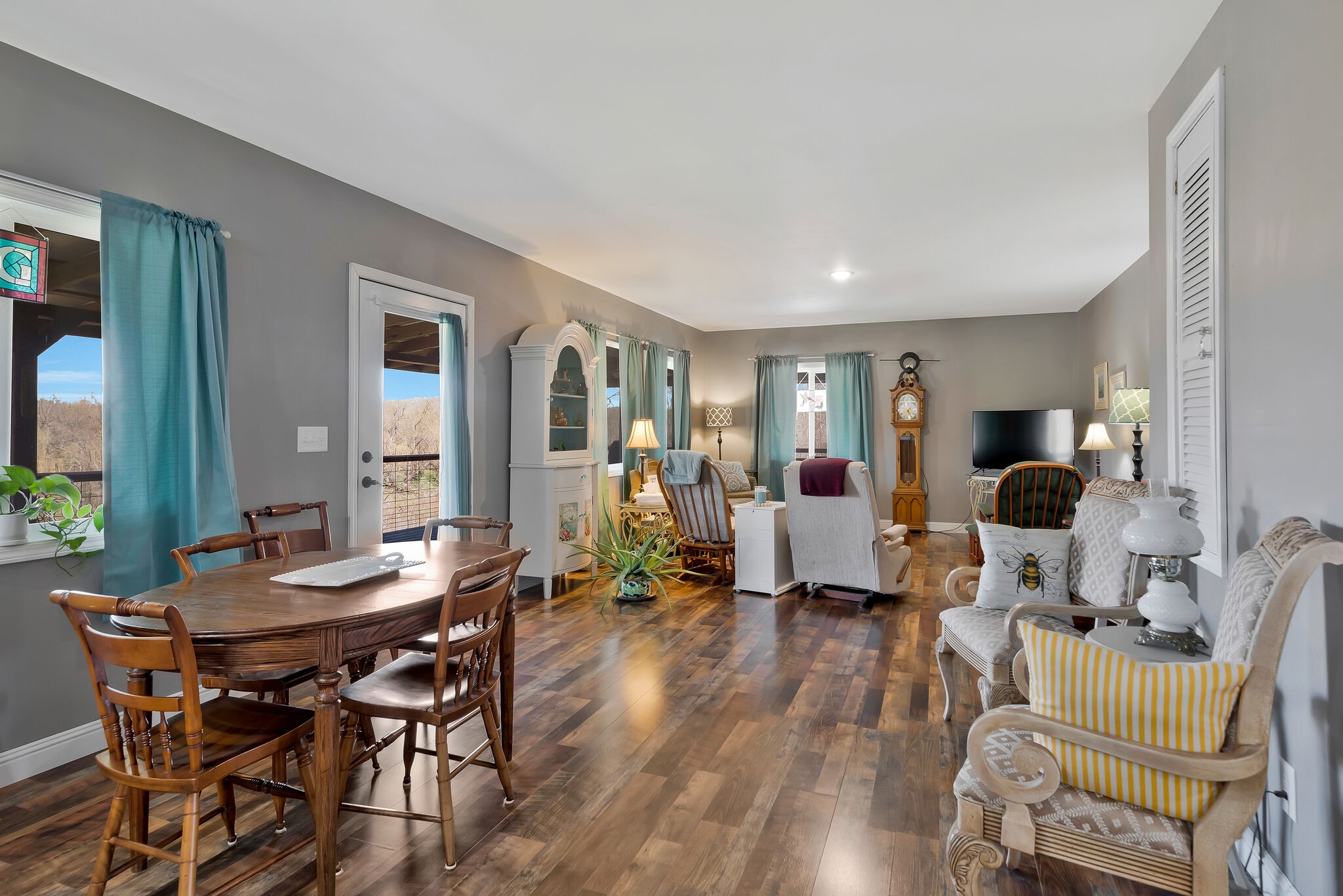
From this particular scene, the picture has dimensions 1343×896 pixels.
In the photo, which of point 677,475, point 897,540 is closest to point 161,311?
point 677,475

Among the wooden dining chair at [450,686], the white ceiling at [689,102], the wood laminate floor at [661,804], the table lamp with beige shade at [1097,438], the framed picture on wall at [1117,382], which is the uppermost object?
the white ceiling at [689,102]

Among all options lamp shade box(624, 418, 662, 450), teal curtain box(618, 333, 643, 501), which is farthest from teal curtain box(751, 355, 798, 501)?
lamp shade box(624, 418, 662, 450)

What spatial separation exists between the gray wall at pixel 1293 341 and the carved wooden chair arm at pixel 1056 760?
1.39 feet

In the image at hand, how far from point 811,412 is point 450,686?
24.4 ft

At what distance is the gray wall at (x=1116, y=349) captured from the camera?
5434 millimetres

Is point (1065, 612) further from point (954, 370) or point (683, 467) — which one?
point (954, 370)

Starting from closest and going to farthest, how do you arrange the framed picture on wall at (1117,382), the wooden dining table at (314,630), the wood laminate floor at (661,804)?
the wooden dining table at (314,630) < the wood laminate floor at (661,804) < the framed picture on wall at (1117,382)

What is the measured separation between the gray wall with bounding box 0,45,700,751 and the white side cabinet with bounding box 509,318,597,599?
0.21 m

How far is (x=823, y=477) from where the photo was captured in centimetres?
457

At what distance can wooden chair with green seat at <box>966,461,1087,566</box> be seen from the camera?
4.69 metres

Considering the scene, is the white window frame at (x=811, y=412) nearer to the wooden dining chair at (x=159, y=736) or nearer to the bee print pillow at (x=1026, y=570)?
the bee print pillow at (x=1026, y=570)

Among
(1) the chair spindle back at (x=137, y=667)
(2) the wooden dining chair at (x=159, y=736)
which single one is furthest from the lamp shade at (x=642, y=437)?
(1) the chair spindle back at (x=137, y=667)

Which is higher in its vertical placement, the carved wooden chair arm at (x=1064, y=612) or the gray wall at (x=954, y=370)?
the gray wall at (x=954, y=370)

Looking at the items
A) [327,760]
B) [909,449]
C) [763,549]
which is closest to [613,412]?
[763,549]
